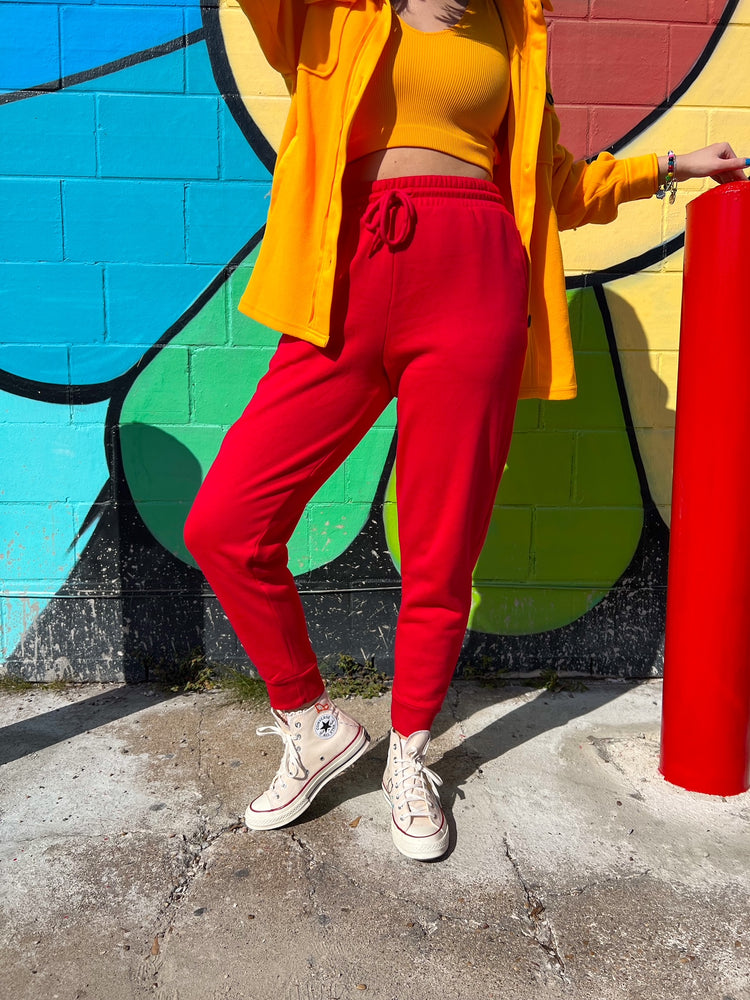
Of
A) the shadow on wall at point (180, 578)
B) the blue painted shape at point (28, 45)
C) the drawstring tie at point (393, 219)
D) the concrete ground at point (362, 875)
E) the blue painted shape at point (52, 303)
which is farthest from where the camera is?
the shadow on wall at point (180, 578)

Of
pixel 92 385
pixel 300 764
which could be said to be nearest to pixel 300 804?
pixel 300 764

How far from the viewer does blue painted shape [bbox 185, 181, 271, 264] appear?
246cm

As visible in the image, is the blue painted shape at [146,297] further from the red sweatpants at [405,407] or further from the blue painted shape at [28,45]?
the red sweatpants at [405,407]

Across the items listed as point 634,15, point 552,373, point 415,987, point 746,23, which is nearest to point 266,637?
point 415,987

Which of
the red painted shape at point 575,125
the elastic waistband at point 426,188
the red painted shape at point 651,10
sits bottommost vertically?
the elastic waistband at point 426,188

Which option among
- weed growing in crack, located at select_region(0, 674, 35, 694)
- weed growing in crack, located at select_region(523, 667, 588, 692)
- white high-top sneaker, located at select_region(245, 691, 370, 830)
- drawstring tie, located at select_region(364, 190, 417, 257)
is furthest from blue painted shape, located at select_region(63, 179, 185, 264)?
weed growing in crack, located at select_region(523, 667, 588, 692)

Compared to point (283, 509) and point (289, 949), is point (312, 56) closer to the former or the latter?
point (283, 509)

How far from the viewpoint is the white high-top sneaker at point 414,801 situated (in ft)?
5.52

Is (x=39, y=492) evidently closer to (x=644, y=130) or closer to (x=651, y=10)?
(x=644, y=130)

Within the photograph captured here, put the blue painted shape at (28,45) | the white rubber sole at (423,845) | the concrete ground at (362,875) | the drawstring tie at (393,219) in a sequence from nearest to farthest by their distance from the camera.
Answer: the concrete ground at (362,875) → the drawstring tie at (393,219) → the white rubber sole at (423,845) → the blue painted shape at (28,45)

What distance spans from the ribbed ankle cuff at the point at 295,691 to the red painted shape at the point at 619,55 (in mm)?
1887

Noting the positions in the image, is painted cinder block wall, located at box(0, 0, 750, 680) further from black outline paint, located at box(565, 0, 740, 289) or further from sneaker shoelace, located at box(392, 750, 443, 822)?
sneaker shoelace, located at box(392, 750, 443, 822)

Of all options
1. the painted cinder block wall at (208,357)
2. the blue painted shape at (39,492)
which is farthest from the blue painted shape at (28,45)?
the blue painted shape at (39,492)

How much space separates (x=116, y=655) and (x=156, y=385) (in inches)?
36.5
